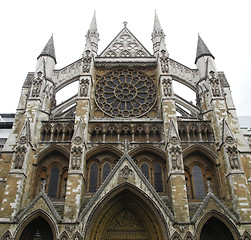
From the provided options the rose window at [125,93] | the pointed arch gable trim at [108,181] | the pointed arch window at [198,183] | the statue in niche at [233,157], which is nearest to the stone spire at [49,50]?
the rose window at [125,93]

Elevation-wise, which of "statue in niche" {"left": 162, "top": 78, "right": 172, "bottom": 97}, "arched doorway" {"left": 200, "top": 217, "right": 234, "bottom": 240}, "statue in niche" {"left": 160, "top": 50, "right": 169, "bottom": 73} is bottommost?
"arched doorway" {"left": 200, "top": 217, "right": 234, "bottom": 240}

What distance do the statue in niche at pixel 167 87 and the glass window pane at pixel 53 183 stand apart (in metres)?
9.55

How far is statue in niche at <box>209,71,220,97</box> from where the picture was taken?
2019 cm

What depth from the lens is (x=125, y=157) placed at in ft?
56.5

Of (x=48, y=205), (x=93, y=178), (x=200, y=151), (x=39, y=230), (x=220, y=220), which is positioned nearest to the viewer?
(x=220, y=220)

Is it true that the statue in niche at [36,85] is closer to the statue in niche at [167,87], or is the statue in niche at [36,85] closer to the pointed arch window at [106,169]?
the pointed arch window at [106,169]

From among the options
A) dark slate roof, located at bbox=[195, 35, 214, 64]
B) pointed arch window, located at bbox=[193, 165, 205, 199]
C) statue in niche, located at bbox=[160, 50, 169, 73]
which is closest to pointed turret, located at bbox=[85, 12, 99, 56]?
statue in niche, located at bbox=[160, 50, 169, 73]

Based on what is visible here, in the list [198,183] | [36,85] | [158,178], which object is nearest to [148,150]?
[158,178]

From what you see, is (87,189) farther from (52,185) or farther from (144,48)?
(144,48)

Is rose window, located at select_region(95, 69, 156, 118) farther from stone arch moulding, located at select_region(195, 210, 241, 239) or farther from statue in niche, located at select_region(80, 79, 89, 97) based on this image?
stone arch moulding, located at select_region(195, 210, 241, 239)

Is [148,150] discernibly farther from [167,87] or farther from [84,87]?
[84,87]

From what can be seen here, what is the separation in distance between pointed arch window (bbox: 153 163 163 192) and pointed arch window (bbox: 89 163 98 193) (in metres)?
3.99

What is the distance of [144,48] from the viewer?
83.4 ft

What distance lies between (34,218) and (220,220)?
1067 centimetres
